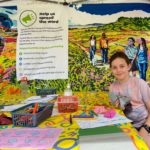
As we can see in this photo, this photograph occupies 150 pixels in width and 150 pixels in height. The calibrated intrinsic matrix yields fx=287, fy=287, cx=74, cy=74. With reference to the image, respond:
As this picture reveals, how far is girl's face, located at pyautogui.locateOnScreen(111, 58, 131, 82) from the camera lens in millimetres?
2076

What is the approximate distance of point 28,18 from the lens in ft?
8.89

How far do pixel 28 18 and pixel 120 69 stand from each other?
1.11m

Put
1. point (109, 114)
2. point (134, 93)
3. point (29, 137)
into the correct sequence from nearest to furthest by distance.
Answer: point (29, 137) → point (109, 114) → point (134, 93)

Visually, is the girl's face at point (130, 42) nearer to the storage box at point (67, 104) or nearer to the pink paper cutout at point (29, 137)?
the storage box at point (67, 104)

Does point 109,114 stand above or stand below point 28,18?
below

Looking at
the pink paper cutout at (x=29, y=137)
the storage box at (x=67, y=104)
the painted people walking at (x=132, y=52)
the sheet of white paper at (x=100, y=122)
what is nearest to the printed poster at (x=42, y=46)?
the painted people walking at (x=132, y=52)

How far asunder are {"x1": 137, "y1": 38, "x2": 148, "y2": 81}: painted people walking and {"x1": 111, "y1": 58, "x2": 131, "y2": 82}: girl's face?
0.62 metres

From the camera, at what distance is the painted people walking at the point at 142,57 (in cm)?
270

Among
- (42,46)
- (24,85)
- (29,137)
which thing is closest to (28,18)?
(42,46)

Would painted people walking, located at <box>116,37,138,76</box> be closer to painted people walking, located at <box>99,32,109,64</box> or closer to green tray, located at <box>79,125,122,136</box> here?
painted people walking, located at <box>99,32,109,64</box>

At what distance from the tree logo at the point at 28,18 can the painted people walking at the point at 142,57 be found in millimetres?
1024

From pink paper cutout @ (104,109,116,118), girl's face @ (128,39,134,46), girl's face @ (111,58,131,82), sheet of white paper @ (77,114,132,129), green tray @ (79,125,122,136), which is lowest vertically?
green tray @ (79,125,122,136)

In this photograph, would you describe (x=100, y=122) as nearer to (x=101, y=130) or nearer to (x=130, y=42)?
(x=101, y=130)

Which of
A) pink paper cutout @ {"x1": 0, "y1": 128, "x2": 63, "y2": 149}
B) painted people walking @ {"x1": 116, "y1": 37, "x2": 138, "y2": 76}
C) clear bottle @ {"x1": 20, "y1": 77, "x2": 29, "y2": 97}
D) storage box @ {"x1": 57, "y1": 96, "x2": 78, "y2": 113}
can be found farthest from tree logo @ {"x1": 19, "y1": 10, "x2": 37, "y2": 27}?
pink paper cutout @ {"x1": 0, "y1": 128, "x2": 63, "y2": 149}
